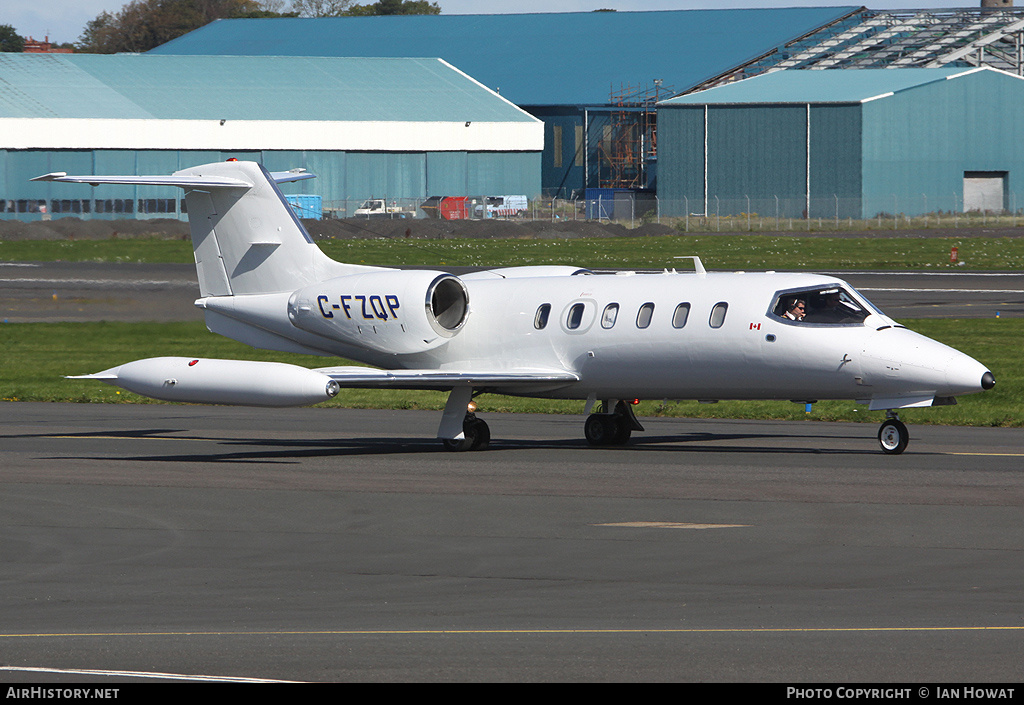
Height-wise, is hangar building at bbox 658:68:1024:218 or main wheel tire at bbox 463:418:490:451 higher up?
hangar building at bbox 658:68:1024:218

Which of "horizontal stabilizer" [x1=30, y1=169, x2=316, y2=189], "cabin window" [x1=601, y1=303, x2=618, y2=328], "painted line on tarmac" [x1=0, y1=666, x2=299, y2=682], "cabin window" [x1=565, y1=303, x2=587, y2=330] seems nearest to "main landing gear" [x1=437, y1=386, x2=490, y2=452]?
"cabin window" [x1=565, y1=303, x2=587, y2=330]

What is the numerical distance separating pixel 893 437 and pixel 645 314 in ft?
13.9

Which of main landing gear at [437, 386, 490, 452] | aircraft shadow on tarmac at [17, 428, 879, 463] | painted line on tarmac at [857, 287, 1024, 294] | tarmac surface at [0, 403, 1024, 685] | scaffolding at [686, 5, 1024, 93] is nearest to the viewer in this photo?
tarmac surface at [0, 403, 1024, 685]

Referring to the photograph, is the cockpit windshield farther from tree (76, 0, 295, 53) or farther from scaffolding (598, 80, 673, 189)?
tree (76, 0, 295, 53)

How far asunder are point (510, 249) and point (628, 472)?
191 ft

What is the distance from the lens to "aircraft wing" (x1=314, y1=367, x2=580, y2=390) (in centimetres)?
2261

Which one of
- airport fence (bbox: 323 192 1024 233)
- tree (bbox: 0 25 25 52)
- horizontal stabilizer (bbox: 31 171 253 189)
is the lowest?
horizontal stabilizer (bbox: 31 171 253 189)

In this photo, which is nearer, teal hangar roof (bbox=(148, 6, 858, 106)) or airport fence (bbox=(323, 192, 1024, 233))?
airport fence (bbox=(323, 192, 1024, 233))

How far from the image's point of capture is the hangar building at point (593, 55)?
4323 inches

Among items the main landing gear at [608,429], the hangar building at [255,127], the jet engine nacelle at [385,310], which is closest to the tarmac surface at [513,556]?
the main landing gear at [608,429]

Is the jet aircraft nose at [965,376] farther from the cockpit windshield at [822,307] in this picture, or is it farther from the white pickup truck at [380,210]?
the white pickup truck at [380,210]

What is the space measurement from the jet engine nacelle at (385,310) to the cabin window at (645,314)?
318 cm

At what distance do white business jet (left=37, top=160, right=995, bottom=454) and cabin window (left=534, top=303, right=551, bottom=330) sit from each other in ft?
0.08
